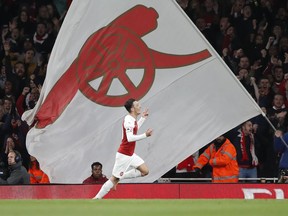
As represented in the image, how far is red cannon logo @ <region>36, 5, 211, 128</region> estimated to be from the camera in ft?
72.7

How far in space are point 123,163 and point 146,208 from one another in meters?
4.20

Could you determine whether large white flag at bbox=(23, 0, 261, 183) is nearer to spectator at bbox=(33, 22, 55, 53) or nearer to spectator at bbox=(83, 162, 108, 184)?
spectator at bbox=(83, 162, 108, 184)

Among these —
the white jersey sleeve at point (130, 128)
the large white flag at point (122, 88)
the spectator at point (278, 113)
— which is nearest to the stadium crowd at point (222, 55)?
the spectator at point (278, 113)

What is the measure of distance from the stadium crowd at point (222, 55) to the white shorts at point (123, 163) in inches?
124

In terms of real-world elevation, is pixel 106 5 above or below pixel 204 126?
above

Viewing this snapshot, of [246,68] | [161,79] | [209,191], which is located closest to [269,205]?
[209,191]

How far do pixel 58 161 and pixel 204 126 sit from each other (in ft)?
9.10

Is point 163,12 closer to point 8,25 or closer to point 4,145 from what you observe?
point 4,145

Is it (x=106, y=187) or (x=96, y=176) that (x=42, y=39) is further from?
(x=106, y=187)

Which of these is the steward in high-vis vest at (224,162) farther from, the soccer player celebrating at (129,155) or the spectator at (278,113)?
the soccer player celebrating at (129,155)

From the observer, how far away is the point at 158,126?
2205cm

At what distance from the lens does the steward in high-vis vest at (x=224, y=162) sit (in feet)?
74.1

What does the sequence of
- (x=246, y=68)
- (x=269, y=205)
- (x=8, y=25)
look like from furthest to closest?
→ (x=8, y=25) → (x=246, y=68) → (x=269, y=205)

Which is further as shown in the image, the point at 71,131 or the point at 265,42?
the point at 265,42
